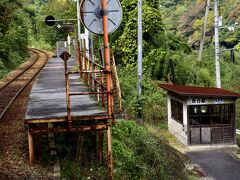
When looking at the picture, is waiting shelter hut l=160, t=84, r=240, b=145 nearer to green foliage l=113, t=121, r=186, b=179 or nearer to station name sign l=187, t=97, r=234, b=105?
station name sign l=187, t=97, r=234, b=105

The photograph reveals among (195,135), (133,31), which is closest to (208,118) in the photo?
(195,135)

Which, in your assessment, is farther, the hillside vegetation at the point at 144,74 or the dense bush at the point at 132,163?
the hillside vegetation at the point at 144,74

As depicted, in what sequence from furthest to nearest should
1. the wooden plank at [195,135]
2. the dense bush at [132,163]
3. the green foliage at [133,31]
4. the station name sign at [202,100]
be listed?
1. the green foliage at [133,31]
2. the wooden plank at [195,135]
3. the station name sign at [202,100]
4. the dense bush at [132,163]

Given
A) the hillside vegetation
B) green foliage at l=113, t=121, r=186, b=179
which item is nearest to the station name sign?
the hillside vegetation

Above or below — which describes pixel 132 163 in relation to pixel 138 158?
above

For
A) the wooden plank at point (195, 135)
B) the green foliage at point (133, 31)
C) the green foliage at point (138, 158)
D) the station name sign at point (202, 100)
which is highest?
the green foliage at point (133, 31)

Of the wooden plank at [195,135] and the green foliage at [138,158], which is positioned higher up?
the green foliage at [138,158]

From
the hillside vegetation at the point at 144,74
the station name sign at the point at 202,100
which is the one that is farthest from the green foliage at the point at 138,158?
the station name sign at the point at 202,100

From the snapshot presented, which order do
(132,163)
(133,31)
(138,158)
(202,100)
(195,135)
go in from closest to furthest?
(132,163)
(138,158)
(202,100)
(195,135)
(133,31)

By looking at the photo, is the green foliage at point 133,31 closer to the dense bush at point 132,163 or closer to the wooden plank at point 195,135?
the wooden plank at point 195,135

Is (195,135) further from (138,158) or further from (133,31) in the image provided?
(133,31)

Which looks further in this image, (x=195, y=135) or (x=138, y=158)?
(x=195, y=135)

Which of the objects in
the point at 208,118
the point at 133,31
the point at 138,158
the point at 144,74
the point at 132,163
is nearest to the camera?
the point at 132,163

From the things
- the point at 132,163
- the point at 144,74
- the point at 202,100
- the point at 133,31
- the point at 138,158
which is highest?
the point at 133,31
